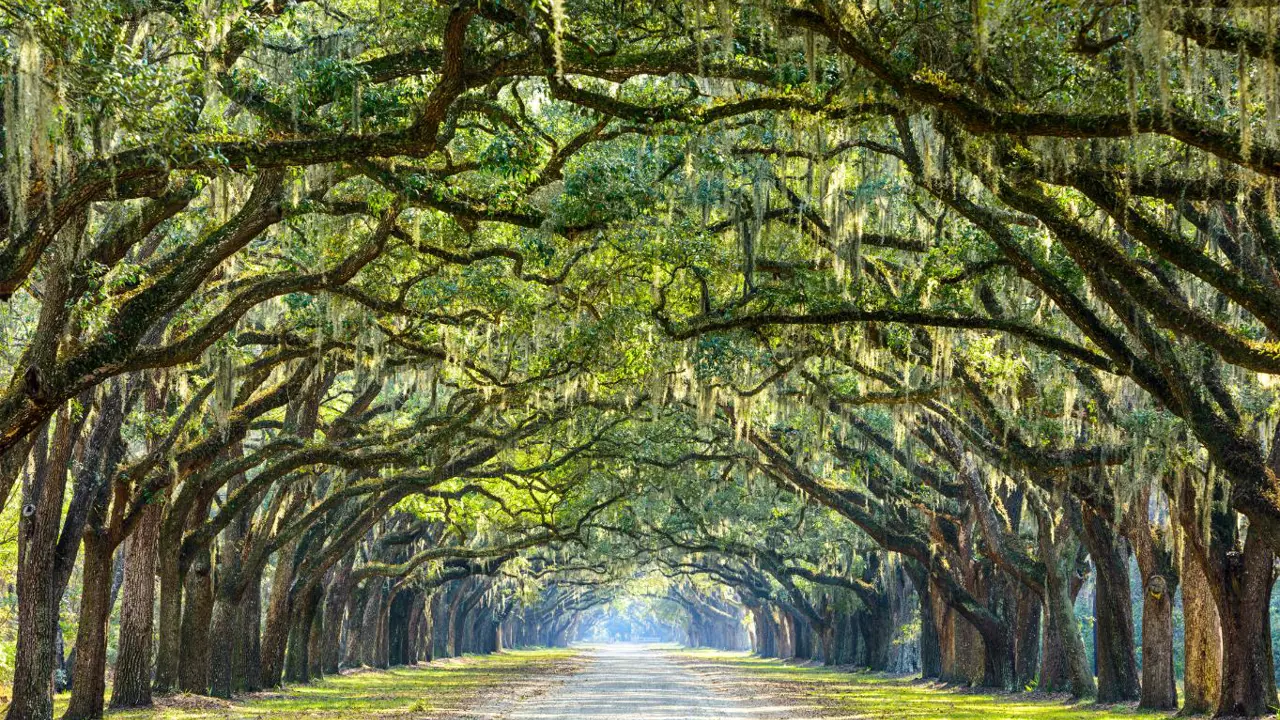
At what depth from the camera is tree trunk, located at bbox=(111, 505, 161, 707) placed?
65.1ft

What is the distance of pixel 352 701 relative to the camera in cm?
2511

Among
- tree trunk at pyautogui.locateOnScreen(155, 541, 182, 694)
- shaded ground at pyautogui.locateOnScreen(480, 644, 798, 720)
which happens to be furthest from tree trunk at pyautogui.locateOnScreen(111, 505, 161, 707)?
shaded ground at pyautogui.locateOnScreen(480, 644, 798, 720)

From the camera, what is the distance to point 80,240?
1171cm

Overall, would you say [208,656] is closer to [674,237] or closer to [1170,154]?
[674,237]

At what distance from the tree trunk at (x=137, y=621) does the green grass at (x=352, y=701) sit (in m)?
0.51

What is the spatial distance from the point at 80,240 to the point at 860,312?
24.7ft

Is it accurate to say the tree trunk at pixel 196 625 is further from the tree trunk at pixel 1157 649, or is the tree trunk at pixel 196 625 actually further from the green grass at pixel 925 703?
the tree trunk at pixel 1157 649

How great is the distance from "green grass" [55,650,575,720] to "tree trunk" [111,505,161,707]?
0.51 metres

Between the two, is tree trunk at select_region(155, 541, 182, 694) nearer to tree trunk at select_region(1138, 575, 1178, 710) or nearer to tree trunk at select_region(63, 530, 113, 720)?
tree trunk at select_region(63, 530, 113, 720)

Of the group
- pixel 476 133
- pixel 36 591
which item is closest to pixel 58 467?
pixel 36 591

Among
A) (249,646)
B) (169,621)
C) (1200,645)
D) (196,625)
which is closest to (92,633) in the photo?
(169,621)

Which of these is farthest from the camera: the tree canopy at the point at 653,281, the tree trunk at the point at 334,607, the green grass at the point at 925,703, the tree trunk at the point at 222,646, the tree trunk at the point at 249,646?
the tree trunk at the point at 334,607

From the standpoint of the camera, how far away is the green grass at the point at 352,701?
19953mm

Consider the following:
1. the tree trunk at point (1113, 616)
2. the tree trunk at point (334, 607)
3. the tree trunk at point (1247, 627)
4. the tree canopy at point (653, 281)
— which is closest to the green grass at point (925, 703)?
the tree trunk at point (1113, 616)
